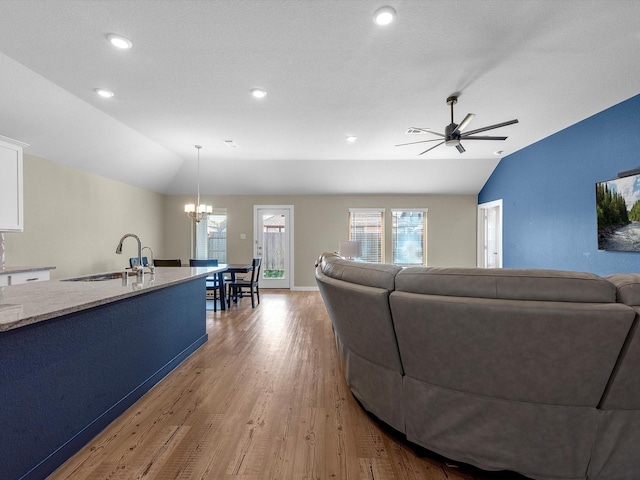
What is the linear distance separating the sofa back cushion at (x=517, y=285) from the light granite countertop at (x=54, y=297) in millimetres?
1654

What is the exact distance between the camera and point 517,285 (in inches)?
50.4

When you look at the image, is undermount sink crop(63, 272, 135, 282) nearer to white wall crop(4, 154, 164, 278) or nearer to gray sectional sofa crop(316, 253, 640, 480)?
white wall crop(4, 154, 164, 278)

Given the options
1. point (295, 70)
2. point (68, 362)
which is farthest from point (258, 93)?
point (68, 362)

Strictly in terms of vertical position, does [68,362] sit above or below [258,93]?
below

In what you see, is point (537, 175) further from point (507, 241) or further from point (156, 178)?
point (156, 178)

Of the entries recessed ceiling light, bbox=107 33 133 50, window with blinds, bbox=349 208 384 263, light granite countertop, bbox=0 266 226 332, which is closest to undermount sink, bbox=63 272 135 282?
light granite countertop, bbox=0 266 226 332

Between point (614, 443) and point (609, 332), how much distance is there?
0.53 metres

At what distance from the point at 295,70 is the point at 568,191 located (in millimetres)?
4154

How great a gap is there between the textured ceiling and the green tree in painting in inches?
40.7

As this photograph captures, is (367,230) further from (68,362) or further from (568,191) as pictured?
(68,362)

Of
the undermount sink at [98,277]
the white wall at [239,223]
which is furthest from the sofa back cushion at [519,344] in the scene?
the white wall at [239,223]

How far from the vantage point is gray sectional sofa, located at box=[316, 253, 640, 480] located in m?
1.18

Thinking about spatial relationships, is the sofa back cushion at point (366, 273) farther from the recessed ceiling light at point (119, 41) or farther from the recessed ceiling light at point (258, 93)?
the recessed ceiling light at point (119, 41)

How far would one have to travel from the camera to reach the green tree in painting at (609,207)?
11.3 feet
